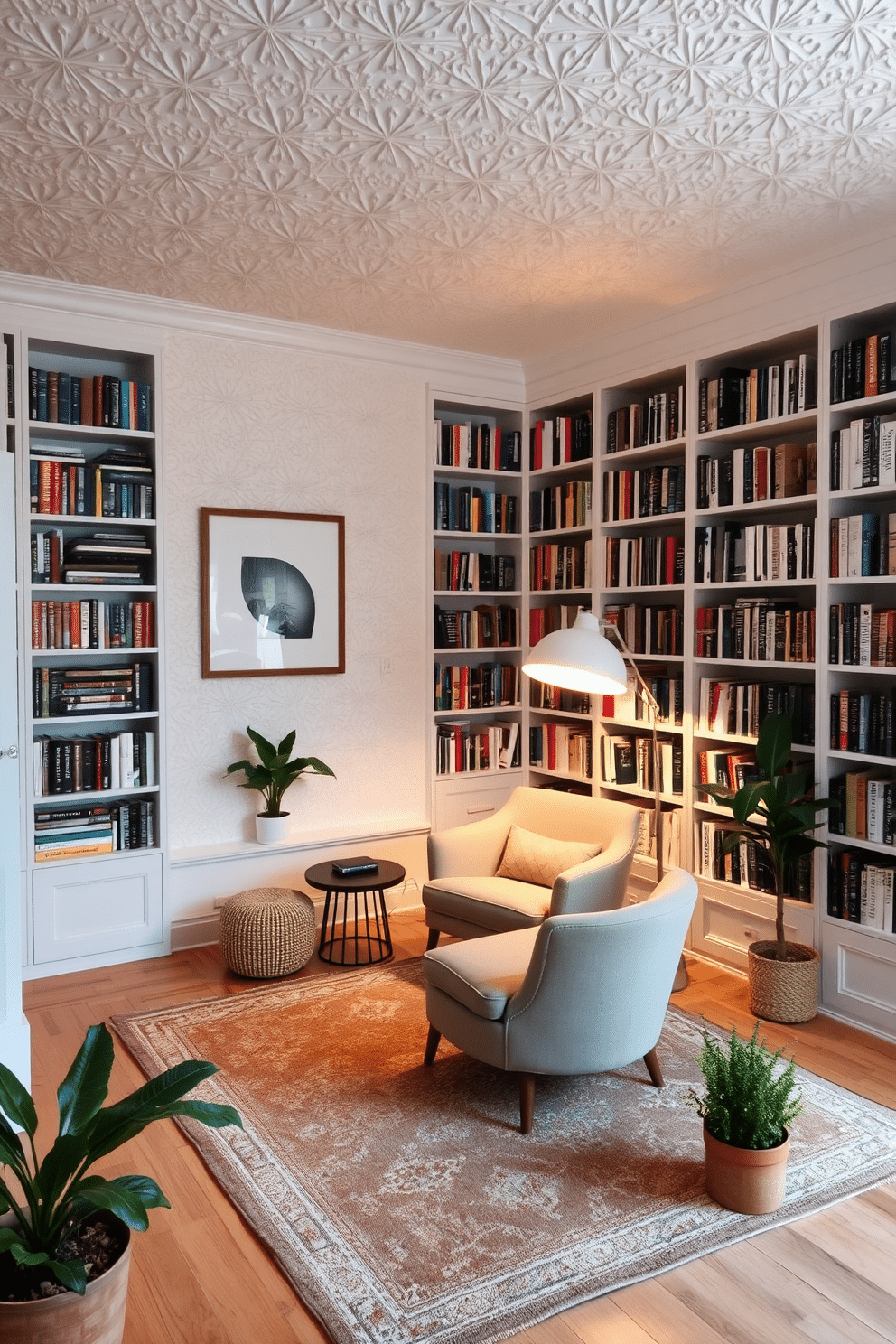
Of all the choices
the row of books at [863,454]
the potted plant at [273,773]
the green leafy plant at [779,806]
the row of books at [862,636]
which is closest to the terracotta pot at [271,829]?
the potted plant at [273,773]

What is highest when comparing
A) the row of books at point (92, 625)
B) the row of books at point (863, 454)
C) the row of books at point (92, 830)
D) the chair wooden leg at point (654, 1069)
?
the row of books at point (863, 454)

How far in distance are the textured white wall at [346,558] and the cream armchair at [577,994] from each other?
77.2 inches

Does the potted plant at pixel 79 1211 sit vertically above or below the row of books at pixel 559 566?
below

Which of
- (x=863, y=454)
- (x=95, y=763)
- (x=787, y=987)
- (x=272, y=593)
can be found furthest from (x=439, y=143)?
(x=787, y=987)

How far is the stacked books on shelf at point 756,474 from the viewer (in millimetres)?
3793

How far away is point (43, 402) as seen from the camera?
396 cm

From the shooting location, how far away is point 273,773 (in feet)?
14.5

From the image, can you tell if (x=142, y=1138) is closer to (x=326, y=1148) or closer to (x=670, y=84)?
(x=326, y=1148)

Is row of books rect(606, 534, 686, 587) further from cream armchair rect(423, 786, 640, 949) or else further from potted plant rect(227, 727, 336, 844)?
potted plant rect(227, 727, 336, 844)

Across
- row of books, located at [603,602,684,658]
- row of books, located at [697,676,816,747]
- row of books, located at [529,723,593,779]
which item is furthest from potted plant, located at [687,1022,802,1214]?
row of books, located at [529,723,593,779]

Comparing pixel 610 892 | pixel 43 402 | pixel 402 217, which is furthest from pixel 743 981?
pixel 43 402

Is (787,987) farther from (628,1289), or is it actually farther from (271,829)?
(271,829)

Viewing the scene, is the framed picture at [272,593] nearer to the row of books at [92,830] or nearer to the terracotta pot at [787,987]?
the row of books at [92,830]

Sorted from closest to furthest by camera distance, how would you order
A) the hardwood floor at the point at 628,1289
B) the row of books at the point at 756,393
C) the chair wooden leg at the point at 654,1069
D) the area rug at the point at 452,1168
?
the hardwood floor at the point at 628,1289 → the area rug at the point at 452,1168 → the chair wooden leg at the point at 654,1069 → the row of books at the point at 756,393
